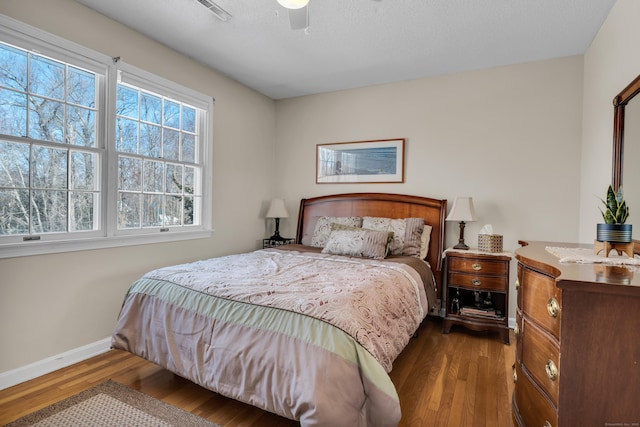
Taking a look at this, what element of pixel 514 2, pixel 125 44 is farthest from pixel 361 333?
pixel 125 44

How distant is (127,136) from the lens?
9.29ft

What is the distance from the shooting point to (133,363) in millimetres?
2447

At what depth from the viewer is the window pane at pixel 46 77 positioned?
2.27 m

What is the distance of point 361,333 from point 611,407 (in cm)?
91

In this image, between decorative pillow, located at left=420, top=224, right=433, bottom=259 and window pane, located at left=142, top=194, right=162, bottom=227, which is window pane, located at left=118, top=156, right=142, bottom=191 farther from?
decorative pillow, located at left=420, top=224, right=433, bottom=259

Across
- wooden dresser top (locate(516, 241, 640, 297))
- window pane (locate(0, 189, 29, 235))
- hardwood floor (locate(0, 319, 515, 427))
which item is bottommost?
hardwood floor (locate(0, 319, 515, 427))

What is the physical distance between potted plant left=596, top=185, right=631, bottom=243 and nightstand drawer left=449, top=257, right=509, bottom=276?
1.45 m

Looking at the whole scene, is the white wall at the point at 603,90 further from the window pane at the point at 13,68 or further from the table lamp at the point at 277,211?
the window pane at the point at 13,68

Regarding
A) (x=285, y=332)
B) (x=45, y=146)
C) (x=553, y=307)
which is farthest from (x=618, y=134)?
(x=45, y=146)

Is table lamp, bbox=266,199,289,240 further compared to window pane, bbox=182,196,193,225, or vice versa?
table lamp, bbox=266,199,289,240

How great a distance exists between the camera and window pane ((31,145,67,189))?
7.52 feet

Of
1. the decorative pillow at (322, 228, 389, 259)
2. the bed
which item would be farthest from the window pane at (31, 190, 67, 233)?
the decorative pillow at (322, 228, 389, 259)

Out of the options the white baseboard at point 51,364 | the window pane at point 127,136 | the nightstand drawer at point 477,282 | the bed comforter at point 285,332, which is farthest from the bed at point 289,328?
the window pane at point 127,136

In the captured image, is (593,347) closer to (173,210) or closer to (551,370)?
(551,370)
